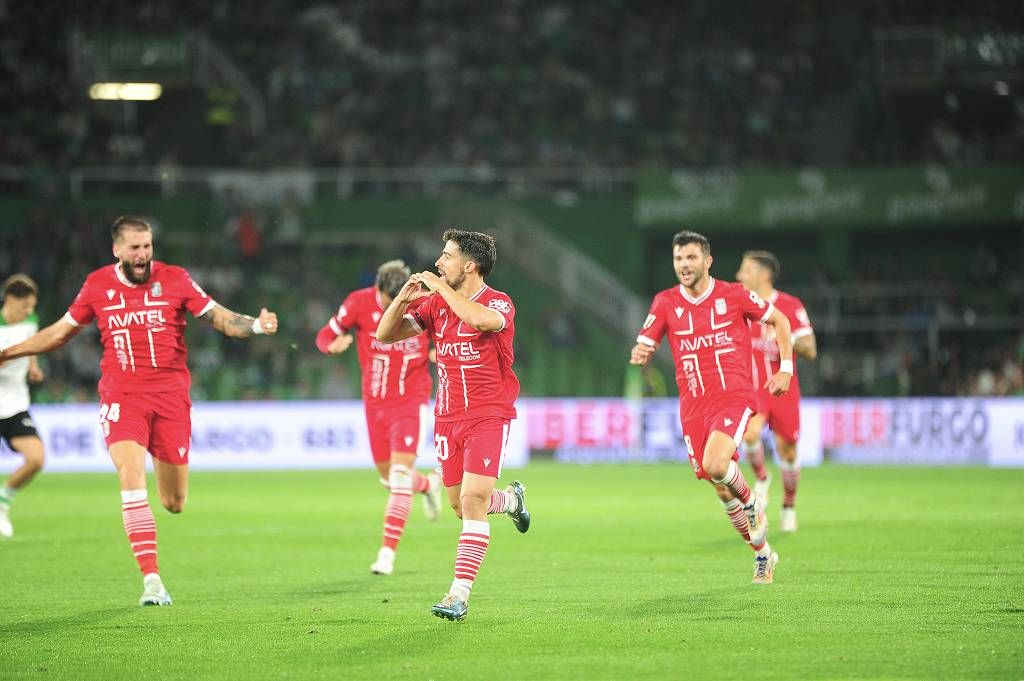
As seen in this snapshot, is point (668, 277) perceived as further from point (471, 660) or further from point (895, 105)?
point (471, 660)

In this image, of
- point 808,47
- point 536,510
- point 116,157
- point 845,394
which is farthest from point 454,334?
point 808,47

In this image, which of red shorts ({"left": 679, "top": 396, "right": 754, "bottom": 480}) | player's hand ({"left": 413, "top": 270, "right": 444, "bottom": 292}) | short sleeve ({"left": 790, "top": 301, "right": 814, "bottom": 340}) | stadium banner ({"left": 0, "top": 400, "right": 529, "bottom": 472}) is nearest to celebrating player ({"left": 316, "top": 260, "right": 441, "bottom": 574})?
red shorts ({"left": 679, "top": 396, "right": 754, "bottom": 480})

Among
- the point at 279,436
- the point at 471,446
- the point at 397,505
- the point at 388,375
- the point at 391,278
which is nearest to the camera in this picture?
the point at 471,446

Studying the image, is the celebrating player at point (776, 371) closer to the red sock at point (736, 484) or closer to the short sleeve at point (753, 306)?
the short sleeve at point (753, 306)

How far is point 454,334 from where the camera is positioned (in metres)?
9.95

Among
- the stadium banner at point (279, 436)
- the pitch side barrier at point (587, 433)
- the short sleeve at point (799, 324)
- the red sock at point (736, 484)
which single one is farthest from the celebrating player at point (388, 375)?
the stadium banner at point (279, 436)

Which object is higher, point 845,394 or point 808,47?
point 808,47

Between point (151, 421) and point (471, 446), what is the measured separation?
9.32 feet

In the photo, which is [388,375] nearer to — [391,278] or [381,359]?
[381,359]

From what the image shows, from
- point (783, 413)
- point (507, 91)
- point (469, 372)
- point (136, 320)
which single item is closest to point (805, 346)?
point (783, 413)

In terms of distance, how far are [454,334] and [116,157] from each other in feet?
94.2

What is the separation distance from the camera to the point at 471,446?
9.77 m

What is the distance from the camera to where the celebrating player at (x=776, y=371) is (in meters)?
15.6

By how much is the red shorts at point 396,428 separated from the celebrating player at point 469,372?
11.2 ft
